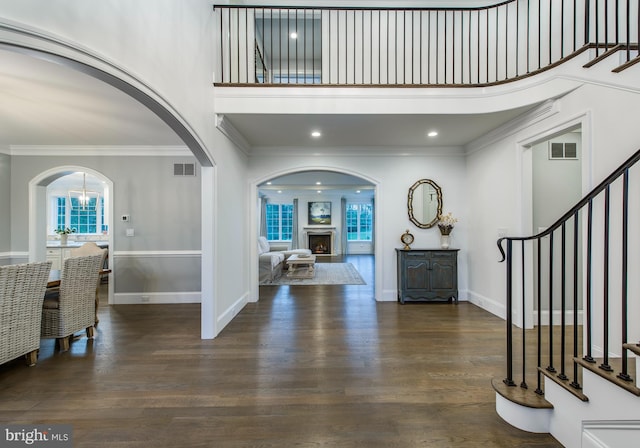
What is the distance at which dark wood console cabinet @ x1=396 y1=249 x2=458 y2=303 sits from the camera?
4625mm

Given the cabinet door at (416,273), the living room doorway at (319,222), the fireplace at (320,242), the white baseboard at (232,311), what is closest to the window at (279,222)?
the living room doorway at (319,222)

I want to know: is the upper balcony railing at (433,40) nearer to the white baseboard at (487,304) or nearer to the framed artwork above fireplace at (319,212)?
the white baseboard at (487,304)

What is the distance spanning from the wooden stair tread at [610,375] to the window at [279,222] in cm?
1118

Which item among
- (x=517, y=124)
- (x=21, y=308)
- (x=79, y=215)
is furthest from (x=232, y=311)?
(x=79, y=215)

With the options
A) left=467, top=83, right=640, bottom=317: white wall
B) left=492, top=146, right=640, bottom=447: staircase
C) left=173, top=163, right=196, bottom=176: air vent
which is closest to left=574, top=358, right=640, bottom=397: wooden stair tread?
left=492, top=146, right=640, bottom=447: staircase

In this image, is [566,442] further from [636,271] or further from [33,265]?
[33,265]

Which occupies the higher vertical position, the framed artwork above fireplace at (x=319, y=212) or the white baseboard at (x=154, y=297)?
the framed artwork above fireplace at (x=319, y=212)

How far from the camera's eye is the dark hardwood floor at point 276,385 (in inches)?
70.4

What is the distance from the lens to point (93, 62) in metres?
1.72

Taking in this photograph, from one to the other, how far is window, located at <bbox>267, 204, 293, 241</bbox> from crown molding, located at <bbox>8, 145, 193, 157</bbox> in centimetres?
770

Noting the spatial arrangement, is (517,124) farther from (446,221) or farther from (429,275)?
(429,275)

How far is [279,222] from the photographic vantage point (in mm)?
12508

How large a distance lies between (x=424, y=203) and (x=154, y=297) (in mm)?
4907

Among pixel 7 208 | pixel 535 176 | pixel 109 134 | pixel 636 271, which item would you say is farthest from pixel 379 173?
pixel 7 208
